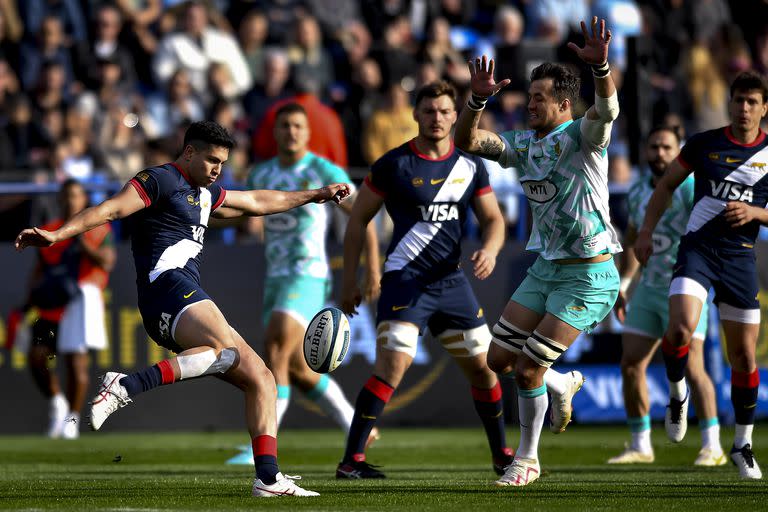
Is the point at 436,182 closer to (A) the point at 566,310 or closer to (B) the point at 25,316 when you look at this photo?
(A) the point at 566,310

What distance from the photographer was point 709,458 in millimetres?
10914

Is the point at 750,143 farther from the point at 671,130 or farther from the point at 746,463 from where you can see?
the point at 746,463

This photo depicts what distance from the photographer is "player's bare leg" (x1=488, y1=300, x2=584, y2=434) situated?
8.73 meters

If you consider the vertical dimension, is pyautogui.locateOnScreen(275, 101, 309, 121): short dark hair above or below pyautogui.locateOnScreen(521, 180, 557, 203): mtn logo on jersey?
above

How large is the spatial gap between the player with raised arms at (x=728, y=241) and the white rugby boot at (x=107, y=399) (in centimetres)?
410

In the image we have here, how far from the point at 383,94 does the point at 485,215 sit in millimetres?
7679

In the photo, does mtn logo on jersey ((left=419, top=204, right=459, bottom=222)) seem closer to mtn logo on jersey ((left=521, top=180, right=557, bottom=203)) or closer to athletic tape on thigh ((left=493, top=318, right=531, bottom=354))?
mtn logo on jersey ((left=521, top=180, right=557, bottom=203))

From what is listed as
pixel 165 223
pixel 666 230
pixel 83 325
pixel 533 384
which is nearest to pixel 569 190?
pixel 533 384

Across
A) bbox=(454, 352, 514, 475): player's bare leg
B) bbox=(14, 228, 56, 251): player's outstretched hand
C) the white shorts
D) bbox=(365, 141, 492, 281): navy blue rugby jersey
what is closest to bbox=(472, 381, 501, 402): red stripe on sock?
bbox=(454, 352, 514, 475): player's bare leg

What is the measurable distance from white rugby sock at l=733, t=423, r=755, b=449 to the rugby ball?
302 centimetres

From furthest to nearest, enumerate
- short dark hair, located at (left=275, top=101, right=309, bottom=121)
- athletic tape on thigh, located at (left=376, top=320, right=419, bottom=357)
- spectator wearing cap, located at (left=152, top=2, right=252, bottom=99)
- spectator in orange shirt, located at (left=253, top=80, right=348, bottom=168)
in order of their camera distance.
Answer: spectator wearing cap, located at (left=152, top=2, right=252, bottom=99) < spectator in orange shirt, located at (left=253, top=80, right=348, bottom=168) < short dark hair, located at (left=275, top=101, right=309, bottom=121) < athletic tape on thigh, located at (left=376, top=320, right=419, bottom=357)

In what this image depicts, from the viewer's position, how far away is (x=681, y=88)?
18.9m

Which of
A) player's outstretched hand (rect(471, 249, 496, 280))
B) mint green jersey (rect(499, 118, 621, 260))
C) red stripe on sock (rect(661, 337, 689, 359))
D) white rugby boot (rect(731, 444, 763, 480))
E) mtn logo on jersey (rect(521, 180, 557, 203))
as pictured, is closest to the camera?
mint green jersey (rect(499, 118, 621, 260))

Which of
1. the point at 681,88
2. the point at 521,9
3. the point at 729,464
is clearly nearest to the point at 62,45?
the point at 521,9
